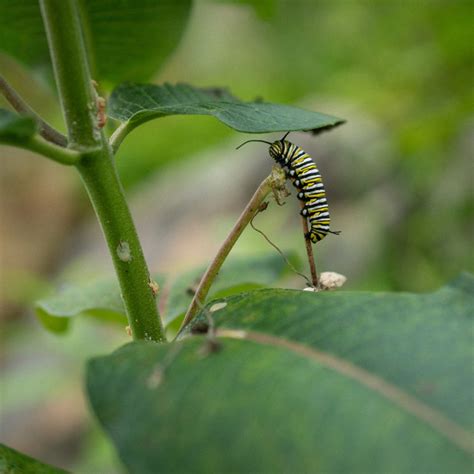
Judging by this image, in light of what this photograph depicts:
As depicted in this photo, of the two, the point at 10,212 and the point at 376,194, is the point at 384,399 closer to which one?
the point at 376,194

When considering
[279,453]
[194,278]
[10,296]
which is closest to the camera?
[279,453]

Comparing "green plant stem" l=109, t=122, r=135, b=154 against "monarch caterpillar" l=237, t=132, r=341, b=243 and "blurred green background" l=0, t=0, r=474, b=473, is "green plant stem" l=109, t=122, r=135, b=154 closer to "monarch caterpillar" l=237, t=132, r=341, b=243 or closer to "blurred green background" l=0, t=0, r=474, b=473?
"monarch caterpillar" l=237, t=132, r=341, b=243

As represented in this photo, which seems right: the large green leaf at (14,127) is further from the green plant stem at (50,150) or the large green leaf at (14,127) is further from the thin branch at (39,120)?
the thin branch at (39,120)

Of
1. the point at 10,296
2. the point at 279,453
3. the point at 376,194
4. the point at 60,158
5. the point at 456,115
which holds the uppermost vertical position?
the point at 60,158

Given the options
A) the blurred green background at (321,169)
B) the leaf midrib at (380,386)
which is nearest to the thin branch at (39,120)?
the leaf midrib at (380,386)

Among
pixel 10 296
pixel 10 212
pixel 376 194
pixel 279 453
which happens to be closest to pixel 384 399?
pixel 279 453

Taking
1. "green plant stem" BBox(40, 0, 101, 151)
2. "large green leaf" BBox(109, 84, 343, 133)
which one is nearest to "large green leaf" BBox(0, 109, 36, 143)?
"green plant stem" BBox(40, 0, 101, 151)

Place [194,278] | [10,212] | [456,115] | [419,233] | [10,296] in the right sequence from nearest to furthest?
[194,278] < [456,115] < [419,233] < [10,296] < [10,212]
